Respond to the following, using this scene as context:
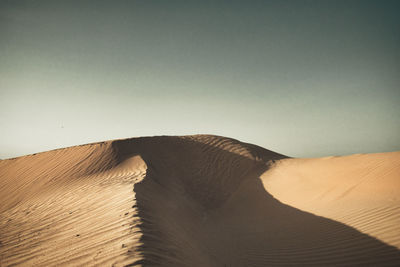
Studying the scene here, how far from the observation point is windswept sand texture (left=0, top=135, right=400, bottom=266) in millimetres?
3184

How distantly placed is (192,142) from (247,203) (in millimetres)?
5976

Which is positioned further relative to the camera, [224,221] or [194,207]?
[194,207]

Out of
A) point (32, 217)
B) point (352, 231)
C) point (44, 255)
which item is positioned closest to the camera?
point (44, 255)

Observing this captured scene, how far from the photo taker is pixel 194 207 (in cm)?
738

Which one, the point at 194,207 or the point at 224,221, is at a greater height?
the point at 194,207

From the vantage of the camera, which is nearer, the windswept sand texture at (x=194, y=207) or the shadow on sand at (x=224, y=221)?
the windswept sand texture at (x=194, y=207)

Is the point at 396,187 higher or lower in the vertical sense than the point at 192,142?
lower

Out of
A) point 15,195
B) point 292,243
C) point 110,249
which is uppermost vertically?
point 110,249

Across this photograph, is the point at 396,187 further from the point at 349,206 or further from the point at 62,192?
the point at 62,192

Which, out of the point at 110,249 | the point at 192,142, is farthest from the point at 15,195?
the point at 192,142

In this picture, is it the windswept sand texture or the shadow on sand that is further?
the shadow on sand

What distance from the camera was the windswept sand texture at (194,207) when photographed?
3.18 meters

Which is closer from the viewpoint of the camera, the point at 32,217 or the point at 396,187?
the point at 32,217

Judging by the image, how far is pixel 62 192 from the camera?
6.55 meters
